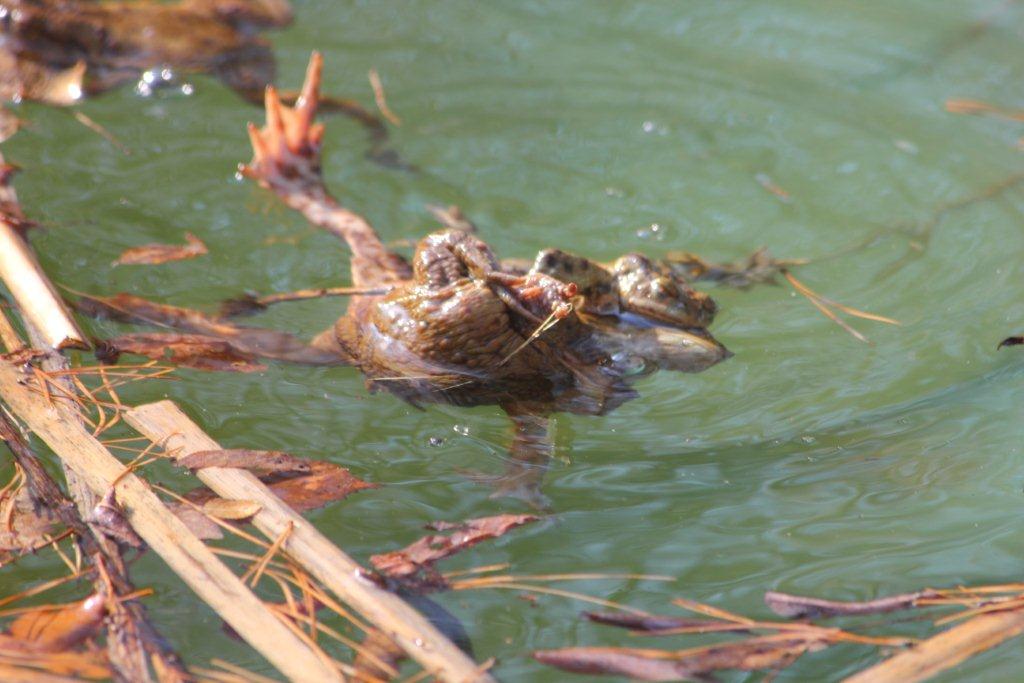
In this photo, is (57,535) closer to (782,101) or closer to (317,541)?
(317,541)

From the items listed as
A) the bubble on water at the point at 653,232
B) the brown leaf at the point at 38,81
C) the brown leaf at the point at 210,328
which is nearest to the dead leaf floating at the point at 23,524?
the brown leaf at the point at 210,328

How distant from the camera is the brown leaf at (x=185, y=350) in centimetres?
266

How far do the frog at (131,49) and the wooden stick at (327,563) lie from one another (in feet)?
6.69

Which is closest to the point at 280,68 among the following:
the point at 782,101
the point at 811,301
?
the point at 782,101

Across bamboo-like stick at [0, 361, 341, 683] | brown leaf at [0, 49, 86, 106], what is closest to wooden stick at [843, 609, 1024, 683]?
bamboo-like stick at [0, 361, 341, 683]

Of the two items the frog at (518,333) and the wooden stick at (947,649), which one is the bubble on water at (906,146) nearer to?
the frog at (518,333)

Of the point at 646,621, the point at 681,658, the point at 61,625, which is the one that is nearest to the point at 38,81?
the point at 61,625

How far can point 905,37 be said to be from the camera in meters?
5.05

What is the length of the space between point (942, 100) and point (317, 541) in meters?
3.78

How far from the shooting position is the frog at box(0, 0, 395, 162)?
427 cm

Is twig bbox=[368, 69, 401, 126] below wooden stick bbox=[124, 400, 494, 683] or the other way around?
the other way around

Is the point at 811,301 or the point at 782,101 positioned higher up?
the point at 782,101

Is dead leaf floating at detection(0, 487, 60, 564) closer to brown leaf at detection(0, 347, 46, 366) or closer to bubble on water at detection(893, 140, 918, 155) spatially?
brown leaf at detection(0, 347, 46, 366)

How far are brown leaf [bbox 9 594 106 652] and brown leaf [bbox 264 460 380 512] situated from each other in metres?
0.43
